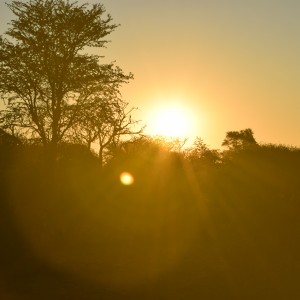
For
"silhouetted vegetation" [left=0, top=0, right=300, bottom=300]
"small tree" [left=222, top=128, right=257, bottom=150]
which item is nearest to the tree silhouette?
"silhouetted vegetation" [left=0, top=0, right=300, bottom=300]

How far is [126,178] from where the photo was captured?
85.8 ft

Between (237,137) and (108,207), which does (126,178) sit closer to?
(108,207)

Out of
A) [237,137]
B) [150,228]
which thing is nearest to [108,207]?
[150,228]

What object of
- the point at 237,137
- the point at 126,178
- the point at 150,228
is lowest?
the point at 150,228

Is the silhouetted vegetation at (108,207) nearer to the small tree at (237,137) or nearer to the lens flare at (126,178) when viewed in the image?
the lens flare at (126,178)

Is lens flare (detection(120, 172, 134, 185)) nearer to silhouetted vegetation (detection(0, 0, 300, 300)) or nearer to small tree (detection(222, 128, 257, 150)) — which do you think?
silhouetted vegetation (detection(0, 0, 300, 300))

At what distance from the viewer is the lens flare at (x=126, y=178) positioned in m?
25.2

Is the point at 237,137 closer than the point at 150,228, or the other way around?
the point at 150,228

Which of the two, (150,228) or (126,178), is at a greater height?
(126,178)

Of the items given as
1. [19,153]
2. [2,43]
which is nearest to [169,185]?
[19,153]

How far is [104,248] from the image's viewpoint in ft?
54.7

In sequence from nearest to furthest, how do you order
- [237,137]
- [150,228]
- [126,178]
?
[150,228] → [126,178] → [237,137]

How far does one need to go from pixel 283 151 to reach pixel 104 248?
1461 cm

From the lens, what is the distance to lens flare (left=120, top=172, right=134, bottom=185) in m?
25.2
